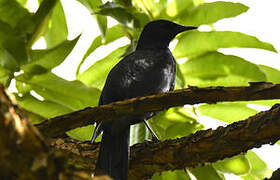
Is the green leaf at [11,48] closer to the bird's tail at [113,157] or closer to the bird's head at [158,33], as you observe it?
the bird's tail at [113,157]

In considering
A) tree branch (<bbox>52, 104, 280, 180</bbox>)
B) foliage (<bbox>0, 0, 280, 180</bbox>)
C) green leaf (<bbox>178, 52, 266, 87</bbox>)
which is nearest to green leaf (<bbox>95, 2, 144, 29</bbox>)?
foliage (<bbox>0, 0, 280, 180</bbox>)

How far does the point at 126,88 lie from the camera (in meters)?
2.14

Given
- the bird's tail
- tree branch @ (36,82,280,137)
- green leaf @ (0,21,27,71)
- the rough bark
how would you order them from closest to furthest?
the rough bark → tree branch @ (36,82,280,137) → the bird's tail → green leaf @ (0,21,27,71)

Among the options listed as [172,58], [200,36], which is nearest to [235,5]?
[200,36]

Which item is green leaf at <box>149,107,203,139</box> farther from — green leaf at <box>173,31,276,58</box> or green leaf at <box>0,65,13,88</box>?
green leaf at <box>0,65,13,88</box>

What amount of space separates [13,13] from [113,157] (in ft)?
2.66

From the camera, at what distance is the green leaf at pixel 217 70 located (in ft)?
7.73

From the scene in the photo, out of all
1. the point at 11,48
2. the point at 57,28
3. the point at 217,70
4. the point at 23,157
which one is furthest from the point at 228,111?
the point at 23,157

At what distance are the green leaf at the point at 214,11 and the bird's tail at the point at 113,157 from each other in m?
0.85

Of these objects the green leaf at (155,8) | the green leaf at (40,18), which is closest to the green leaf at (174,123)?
the green leaf at (155,8)

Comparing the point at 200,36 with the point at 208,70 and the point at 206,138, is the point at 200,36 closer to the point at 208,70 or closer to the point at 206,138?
the point at 208,70

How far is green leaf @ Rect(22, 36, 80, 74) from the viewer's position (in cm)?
198

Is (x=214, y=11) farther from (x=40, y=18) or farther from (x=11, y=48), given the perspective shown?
(x=11, y=48)

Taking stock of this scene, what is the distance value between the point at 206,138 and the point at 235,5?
3.60 ft
